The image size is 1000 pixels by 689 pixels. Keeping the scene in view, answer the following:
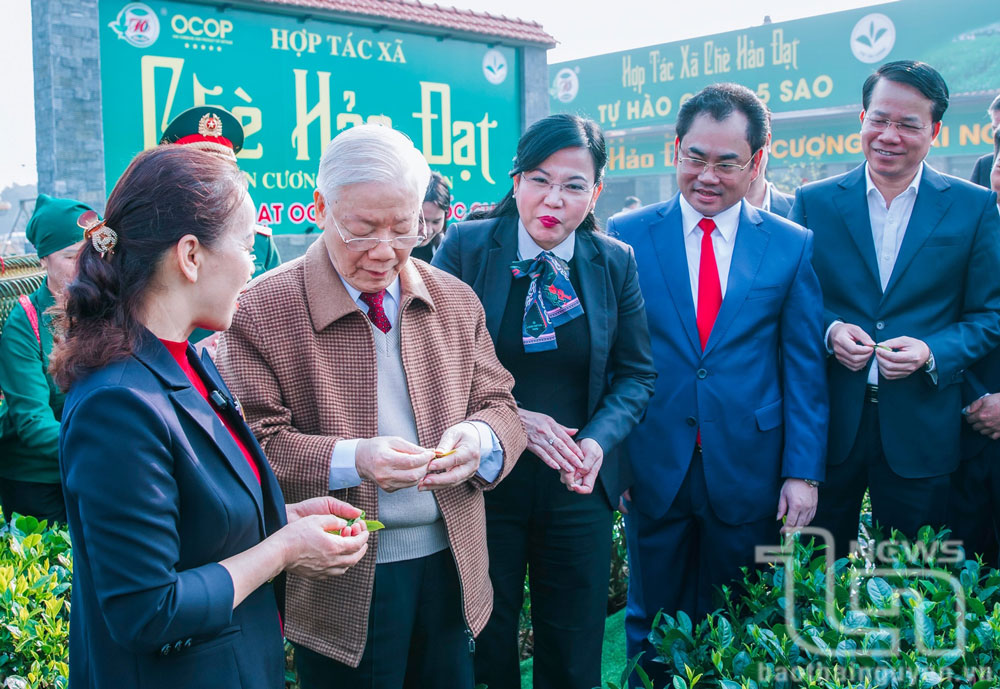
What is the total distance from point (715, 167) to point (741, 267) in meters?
0.35

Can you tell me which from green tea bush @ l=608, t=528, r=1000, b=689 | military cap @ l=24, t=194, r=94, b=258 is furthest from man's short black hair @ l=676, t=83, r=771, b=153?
military cap @ l=24, t=194, r=94, b=258

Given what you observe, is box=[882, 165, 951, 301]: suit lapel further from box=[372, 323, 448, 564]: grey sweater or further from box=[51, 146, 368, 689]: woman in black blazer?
box=[51, 146, 368, 689]: woman in black blazer

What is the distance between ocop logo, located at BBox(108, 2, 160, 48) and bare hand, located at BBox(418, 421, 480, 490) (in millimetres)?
8347

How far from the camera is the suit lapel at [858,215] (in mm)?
3064

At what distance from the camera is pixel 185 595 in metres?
1.39

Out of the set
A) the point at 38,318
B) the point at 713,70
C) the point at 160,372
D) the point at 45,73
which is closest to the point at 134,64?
the point at 45,73

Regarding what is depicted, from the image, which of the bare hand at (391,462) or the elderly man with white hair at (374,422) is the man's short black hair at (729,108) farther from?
the bare hand at (391,462)

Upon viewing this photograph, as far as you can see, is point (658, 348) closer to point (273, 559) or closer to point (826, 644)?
point (826, 644)

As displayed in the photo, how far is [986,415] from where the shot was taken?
3.09 metres

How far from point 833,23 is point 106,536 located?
65.8 feet

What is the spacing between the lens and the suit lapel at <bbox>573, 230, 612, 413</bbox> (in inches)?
102

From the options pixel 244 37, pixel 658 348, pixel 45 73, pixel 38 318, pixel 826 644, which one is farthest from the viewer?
pixel 244 37

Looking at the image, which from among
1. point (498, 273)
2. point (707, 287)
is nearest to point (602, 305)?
point (498, 273)

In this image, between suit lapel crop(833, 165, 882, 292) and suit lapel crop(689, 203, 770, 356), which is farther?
suit lapel crop(833, 165, 882, 292)
